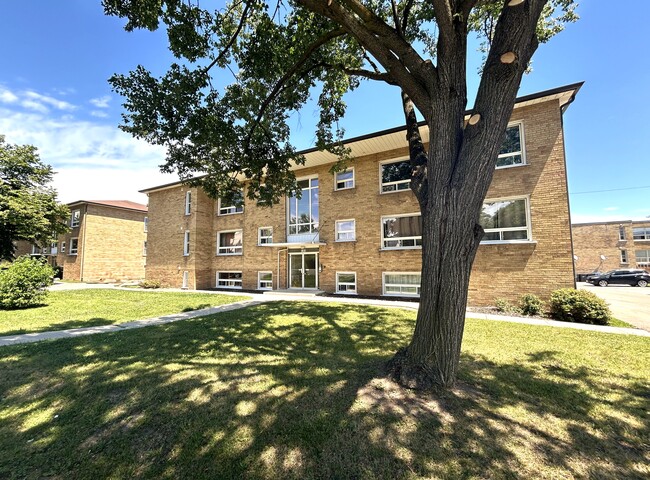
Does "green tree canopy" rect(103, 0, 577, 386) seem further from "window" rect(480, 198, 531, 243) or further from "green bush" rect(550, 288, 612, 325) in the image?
"green bush" rect(550, 288, 612, 325)

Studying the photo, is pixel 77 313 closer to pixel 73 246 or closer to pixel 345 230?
pixel 345 230

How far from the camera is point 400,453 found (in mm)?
2605

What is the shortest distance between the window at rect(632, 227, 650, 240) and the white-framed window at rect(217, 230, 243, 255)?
44617 mm

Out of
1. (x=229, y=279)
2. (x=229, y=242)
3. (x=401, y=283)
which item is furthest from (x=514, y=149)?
(x=229, y=279)

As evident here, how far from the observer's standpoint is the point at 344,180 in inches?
600

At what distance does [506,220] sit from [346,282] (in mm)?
7879

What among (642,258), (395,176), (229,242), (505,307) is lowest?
(505,307)

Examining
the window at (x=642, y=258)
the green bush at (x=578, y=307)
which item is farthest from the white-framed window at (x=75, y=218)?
the window at (x=642, y=258)

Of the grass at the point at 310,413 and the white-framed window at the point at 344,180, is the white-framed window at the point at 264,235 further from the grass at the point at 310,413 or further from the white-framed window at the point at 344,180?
the grass at the point at 310,413

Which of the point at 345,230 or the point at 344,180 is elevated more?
the point at 344,180

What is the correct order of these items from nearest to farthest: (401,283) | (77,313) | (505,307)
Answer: (77,313), (505,307), (401,283)

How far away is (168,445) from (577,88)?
14.6 m

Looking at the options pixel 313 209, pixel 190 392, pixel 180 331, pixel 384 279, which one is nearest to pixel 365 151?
pixel 313 209

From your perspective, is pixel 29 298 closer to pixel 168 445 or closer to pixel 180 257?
pixel 180 257
